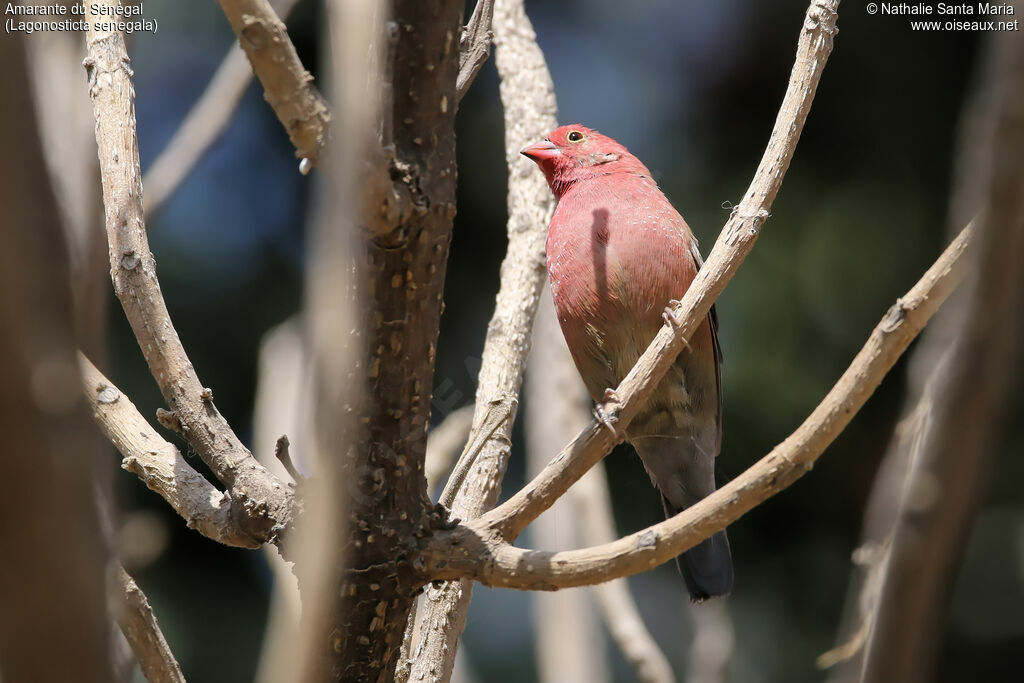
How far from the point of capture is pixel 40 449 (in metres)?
0.77

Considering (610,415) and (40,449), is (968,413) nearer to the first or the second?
(40,449)

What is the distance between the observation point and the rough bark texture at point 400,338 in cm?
168

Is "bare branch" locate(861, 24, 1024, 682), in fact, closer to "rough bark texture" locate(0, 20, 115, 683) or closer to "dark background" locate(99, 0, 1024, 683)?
"rough bark texture" locate(0, 20, 115, 683)

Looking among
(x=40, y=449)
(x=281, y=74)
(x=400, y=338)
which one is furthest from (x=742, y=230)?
(x=40, y=449)

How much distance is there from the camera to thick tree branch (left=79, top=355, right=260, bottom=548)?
2.13m

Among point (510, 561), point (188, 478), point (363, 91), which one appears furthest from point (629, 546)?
point (363, 91)

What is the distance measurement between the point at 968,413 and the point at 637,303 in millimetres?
2981

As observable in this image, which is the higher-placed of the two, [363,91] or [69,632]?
[363,91]

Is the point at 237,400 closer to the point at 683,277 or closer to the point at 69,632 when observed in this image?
the point at 683,277

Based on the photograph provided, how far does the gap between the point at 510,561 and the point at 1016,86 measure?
4.50 feet

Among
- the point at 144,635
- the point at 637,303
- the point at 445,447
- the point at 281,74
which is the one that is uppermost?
the point at 281,74

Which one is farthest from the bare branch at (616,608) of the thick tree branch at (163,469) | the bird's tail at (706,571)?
the thick tree branch at (163,469)

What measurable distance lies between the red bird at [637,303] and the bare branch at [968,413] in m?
2.94

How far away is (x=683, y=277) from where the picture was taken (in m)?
3.91
